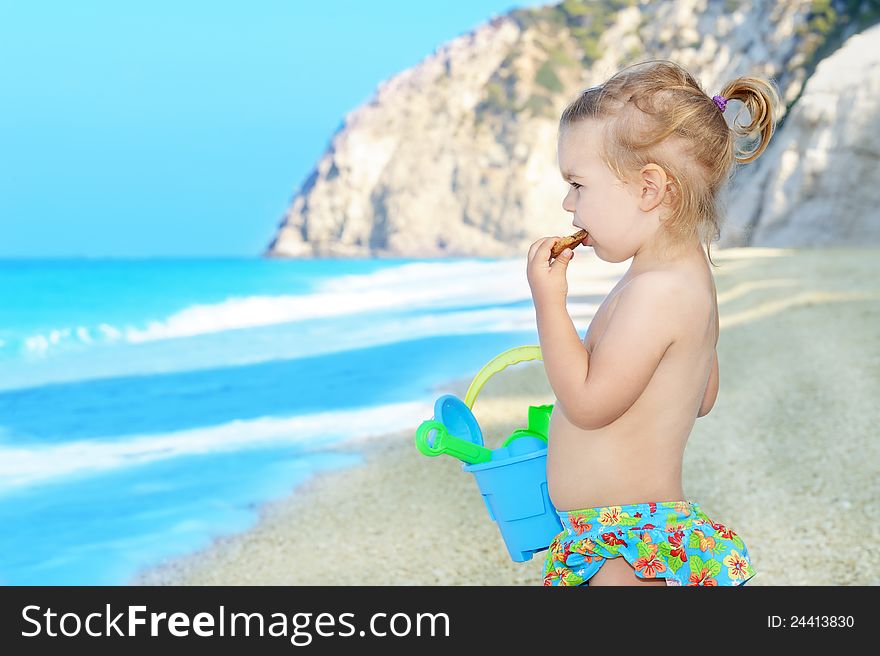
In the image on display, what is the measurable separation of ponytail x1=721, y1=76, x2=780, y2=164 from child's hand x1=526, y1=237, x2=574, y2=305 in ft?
1.40

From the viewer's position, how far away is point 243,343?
14031mm

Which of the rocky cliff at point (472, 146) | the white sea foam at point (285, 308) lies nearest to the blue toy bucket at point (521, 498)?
the white sea foam at point (285, 308)

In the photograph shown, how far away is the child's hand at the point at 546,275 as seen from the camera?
63.2 inches

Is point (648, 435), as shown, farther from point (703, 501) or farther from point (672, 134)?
point (703, 501)

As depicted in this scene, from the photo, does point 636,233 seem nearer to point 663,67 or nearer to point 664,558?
point 663,67

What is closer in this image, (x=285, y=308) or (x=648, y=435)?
(x=648, y=435)

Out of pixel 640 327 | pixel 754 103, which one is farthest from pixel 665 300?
pixel 754 103

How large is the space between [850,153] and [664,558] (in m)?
26.0

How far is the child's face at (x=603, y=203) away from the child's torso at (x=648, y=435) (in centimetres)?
7

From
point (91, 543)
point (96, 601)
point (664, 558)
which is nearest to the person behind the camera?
point (664, 558)

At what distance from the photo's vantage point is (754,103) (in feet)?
5.95

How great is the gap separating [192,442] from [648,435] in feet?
17.7

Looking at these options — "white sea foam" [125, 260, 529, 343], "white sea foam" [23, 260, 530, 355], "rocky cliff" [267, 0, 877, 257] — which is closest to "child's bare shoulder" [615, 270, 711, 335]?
"white sea foam" [23, 260, 530, 355]

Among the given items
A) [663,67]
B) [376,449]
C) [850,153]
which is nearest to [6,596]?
[663,67]
